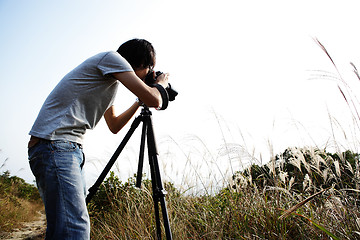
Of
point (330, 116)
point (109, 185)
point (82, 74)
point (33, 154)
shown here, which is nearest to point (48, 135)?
point (33, 154)

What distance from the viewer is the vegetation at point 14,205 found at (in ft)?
16.4

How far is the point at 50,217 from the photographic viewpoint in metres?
1.37

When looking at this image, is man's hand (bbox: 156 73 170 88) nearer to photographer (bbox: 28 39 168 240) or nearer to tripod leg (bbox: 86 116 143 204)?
photographer (bbox: 28 39 168 240)

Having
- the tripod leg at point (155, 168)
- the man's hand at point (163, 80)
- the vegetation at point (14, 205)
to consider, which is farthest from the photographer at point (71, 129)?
the vegetation at point (14, 205)

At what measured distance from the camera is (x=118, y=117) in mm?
2172

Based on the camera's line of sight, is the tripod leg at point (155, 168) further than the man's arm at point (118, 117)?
No

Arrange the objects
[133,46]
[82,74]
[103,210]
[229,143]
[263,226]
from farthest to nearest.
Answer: [103,210] → [229,143] → [263,226] → [133,46] → [82,74]

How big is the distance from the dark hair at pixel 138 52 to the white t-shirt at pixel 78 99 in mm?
247

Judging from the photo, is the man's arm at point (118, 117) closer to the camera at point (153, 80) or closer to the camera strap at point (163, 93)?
the camera at point (153, 80)

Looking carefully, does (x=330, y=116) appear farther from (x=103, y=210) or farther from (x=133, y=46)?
(x=103, y=210)

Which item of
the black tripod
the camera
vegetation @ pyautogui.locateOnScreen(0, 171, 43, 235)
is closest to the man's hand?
the camera

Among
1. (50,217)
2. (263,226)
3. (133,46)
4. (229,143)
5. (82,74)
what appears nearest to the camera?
(50,217)

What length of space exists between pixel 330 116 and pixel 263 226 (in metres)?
1.15

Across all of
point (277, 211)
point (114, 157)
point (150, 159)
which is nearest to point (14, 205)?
point (114, 157)
